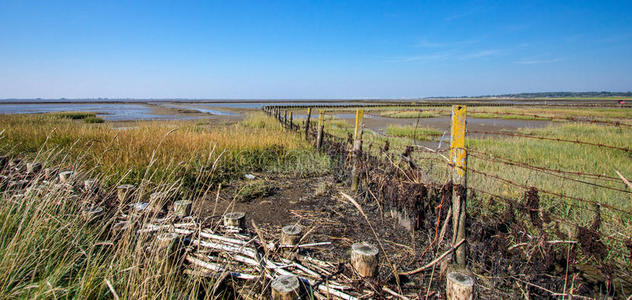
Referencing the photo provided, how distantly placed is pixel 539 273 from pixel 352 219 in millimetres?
2077

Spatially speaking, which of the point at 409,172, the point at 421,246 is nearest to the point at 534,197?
the point at 421,246

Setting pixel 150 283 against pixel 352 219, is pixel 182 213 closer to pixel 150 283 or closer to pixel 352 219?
pixel 150 283

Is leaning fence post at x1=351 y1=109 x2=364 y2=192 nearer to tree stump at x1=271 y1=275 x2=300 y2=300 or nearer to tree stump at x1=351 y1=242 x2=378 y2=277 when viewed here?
tree stump at x1=351 y1=242 x2=378 y2=277

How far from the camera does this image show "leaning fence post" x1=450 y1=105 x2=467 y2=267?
2.85m

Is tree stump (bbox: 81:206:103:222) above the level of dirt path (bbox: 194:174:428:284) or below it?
above

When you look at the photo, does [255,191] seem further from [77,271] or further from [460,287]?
[460,287]

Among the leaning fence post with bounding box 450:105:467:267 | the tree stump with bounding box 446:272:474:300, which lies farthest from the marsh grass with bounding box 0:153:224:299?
the leaning fence post with bounding box 450:105:467:267

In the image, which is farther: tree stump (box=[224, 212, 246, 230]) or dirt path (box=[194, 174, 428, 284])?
dirt path (box=[194, 174, 428, 284])

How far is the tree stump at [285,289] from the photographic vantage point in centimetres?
181

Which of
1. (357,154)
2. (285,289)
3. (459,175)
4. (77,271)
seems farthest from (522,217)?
(77,271)

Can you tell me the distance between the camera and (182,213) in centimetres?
291

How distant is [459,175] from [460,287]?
132cm

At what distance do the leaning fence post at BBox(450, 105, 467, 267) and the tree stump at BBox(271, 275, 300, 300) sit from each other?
168 cm

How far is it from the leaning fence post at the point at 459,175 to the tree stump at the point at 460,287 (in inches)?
42.9
